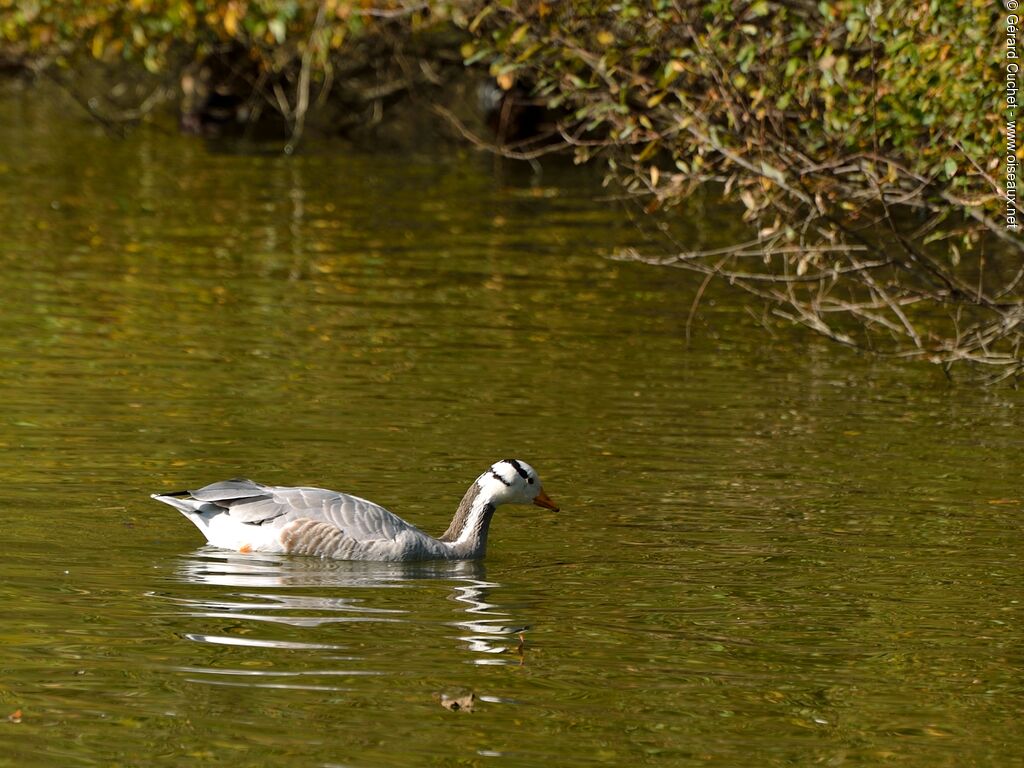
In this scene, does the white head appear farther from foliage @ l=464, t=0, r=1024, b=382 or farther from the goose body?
foliage @ l=464, t=0, r=1024, b=382

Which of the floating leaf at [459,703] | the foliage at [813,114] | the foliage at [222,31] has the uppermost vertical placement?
the foliage at [222,31]

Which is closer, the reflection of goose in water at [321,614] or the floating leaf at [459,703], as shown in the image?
the floating leaf at [459,703]

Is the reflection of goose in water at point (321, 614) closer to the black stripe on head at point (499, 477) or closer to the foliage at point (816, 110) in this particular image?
the black stripe on head at point (499, 477)

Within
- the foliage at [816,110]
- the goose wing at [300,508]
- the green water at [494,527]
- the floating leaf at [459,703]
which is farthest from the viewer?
the foliage at [816,110]

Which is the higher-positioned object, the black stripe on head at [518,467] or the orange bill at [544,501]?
the black stripe on head at [518,467]

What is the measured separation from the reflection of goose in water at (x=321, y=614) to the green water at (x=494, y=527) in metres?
0.03

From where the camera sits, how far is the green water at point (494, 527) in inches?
358

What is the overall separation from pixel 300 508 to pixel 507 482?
54.8 inches

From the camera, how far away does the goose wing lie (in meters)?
12.0

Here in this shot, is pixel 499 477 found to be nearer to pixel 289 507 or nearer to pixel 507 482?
pixel 507 482

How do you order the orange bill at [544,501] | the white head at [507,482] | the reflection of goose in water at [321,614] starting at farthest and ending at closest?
the orange bill at [544,501]
the white head at [507,482]
the reflection of goose in water at [321,614]

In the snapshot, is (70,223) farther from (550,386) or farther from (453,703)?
(453,703)

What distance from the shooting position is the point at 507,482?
12406 mm

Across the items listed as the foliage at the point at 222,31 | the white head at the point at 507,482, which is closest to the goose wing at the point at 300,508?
the white head at the point at 507,482
